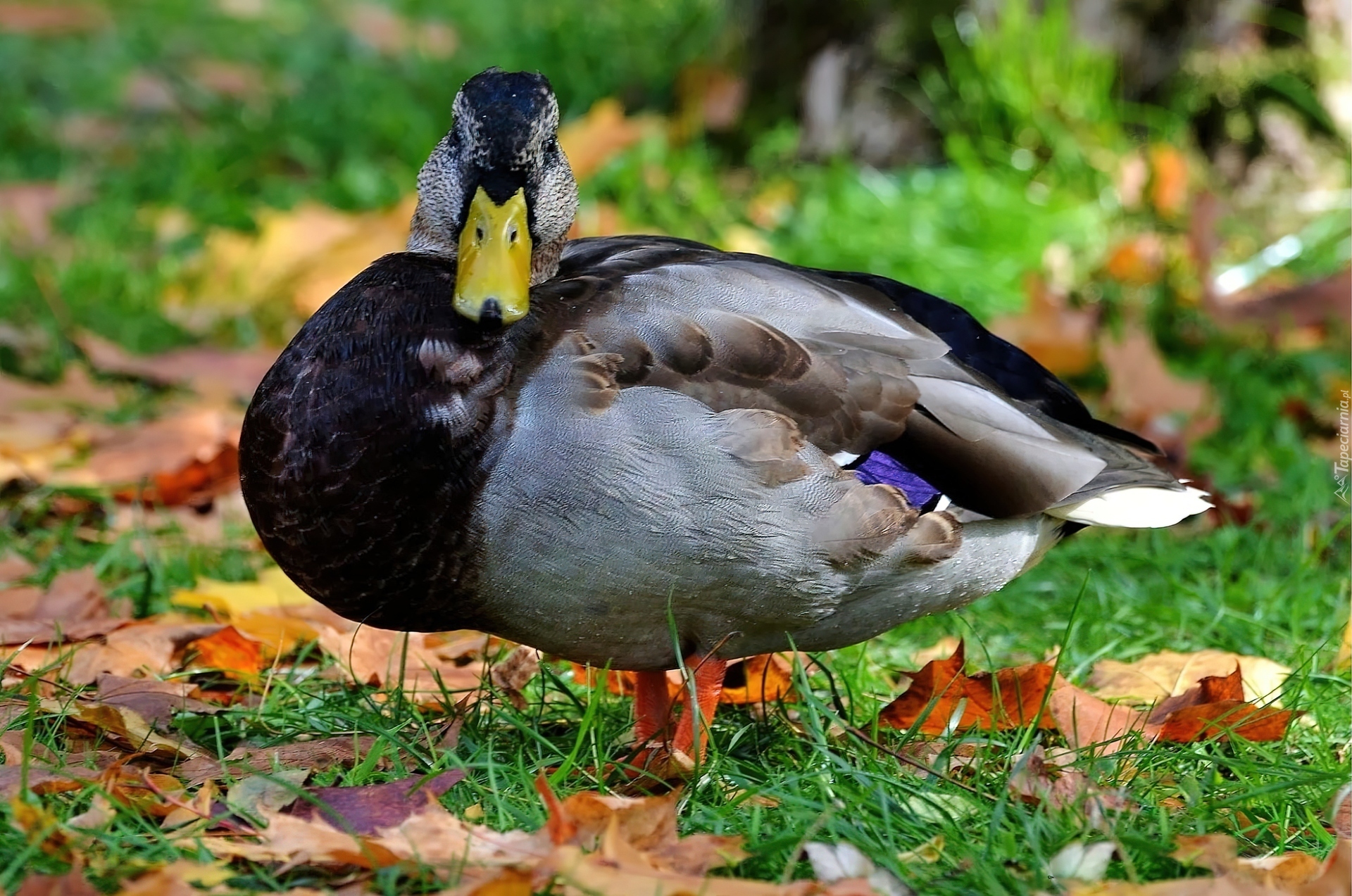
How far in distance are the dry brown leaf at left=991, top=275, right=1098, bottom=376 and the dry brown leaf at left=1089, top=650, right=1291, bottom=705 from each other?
2095mm

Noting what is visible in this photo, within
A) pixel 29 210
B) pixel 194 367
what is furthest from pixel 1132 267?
pixel 29 210

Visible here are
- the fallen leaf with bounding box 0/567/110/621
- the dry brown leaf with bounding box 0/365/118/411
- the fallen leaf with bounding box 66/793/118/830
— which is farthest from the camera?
the dry brown leaf with bounding box 0/365/118/411

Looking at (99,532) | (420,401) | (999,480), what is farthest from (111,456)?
(999,480)

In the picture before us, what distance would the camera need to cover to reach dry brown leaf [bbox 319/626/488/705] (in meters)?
3.26

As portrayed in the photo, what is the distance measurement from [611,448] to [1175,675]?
140cm

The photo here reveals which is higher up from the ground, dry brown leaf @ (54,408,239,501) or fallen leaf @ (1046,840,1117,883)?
dry brown leaf @ (54,408,239,501)

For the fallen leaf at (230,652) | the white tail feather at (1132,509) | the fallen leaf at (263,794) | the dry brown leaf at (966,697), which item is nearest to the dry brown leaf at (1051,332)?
the white tail feather at (1132,509)

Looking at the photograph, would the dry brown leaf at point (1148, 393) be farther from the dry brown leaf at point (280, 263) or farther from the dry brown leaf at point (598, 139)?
the dry brown leaf at point (280, 263)

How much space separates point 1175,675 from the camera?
133 inches

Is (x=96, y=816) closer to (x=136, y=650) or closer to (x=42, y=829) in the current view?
(x=42, y=829)

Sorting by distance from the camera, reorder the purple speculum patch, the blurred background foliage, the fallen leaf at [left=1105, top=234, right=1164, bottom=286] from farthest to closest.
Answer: the fallen leaf at [left=1105, top=234, right=1164, bottom=286]
the blurred background foliage
the purple speculum patch

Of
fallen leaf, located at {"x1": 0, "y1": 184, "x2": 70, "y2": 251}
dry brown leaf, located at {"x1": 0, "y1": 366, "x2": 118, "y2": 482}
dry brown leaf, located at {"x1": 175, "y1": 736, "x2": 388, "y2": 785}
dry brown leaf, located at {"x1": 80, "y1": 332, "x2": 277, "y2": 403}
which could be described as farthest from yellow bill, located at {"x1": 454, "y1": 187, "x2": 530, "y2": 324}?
fallen leaf, located at {"x1": 0, "y1": 184, "x2": 70, "y2": 251}

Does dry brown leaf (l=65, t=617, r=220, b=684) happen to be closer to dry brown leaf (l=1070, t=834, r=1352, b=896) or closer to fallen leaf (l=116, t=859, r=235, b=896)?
fallen leaf (l=116, t=859, r=235, b=896)

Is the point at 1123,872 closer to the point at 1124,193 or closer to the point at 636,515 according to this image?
the point at 636,515
